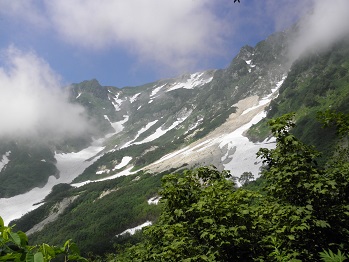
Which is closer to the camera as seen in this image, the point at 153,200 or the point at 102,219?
the point at 153,200

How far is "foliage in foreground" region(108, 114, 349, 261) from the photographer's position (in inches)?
355

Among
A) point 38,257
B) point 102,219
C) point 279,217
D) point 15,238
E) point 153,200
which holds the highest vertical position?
point 102,219

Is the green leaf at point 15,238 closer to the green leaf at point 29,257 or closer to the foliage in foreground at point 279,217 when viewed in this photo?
the green leaf at point 29,257

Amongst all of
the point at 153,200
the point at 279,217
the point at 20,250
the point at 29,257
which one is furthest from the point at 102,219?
the point at 29,257

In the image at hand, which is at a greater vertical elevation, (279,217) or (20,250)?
(20,250)

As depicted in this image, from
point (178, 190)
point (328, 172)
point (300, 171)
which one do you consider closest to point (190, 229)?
point (178, 190)

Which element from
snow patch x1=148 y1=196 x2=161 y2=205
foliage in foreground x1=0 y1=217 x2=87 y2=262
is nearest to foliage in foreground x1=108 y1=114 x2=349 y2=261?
foliage in foreground x1=0 y1=217 x2=87 y2=262

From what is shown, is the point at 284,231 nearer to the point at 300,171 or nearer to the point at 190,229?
the point at 300,171

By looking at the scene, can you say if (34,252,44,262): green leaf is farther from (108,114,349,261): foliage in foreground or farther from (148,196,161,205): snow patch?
(148,196,161,205): snow patch

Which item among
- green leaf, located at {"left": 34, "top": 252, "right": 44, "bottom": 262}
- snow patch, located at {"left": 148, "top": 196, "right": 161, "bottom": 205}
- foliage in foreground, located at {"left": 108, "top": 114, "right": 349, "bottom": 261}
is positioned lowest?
foliage in foreground, located at {"left": 108, "top": 114, "right": 349, "bottom": 261}

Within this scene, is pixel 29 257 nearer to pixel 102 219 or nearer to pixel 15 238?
pixel 15 238

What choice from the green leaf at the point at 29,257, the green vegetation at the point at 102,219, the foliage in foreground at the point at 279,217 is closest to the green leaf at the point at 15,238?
the green leaf at the point at 29,257

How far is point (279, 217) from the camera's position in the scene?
368 inches

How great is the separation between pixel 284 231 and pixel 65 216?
634ft
